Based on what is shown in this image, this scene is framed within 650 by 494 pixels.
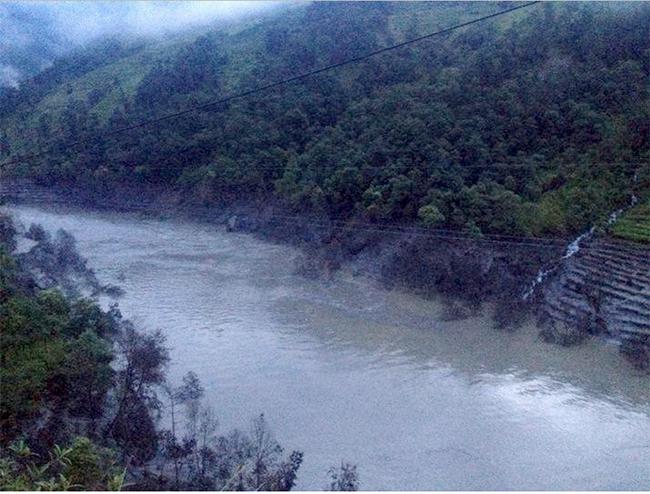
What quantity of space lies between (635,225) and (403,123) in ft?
19.7

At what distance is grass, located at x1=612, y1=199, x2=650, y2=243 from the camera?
12.1m

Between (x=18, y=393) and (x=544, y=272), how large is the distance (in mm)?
9490

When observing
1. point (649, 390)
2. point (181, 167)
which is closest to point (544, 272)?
point (649, 390)

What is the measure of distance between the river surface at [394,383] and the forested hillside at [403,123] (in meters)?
2.67

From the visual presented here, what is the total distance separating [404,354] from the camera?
10891 mm

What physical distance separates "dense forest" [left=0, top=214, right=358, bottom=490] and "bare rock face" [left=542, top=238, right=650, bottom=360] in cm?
574

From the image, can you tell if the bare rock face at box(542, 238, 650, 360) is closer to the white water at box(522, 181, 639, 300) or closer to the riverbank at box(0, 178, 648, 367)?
the riverbank at box(0, 178, 648, 367)

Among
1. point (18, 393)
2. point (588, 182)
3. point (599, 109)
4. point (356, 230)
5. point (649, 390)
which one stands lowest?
point (649, 390)

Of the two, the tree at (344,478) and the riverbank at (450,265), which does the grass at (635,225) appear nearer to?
the riverbank at (450,265)

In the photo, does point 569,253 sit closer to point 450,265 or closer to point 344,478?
point 450,265

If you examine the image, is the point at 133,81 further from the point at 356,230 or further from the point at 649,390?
the point at 649,390

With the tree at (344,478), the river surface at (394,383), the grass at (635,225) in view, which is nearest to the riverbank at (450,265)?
the river surface at (394,383)

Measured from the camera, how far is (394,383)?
9.79 meters

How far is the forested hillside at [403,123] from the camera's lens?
46.2 feet
